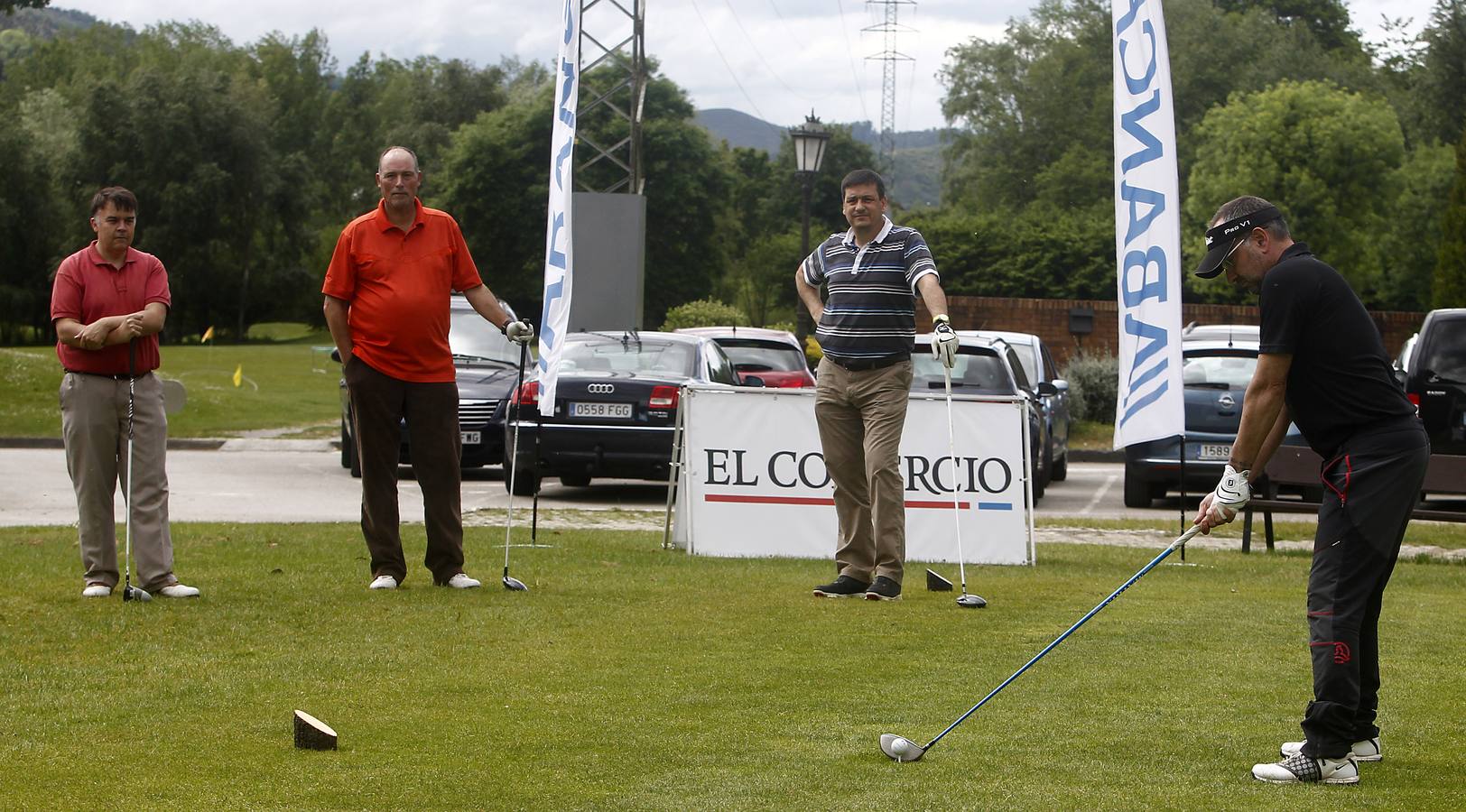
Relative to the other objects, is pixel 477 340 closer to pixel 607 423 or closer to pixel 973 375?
pixel 607 423

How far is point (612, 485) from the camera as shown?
20.5 m

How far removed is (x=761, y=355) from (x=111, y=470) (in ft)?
43.5

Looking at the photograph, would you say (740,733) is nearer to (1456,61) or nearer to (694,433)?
(694,433)

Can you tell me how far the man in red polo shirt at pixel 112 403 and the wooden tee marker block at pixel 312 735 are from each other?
3.83 meters

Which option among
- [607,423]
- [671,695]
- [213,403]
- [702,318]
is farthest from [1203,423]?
[702,318]

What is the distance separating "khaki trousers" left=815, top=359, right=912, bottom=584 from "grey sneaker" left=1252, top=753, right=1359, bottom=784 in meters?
4.28

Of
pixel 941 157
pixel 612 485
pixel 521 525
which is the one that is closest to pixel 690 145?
pixel 941 157

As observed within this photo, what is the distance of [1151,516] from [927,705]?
11948 mm

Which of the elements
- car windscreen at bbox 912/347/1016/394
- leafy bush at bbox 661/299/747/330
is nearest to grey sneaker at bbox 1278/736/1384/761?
car windscreen at bbox 912/347/1016/394

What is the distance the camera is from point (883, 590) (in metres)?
9.38

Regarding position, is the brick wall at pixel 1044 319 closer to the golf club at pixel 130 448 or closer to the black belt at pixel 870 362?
the black belt at pixel 870 362

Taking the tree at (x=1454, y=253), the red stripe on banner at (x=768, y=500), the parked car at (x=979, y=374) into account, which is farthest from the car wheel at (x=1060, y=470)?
the tree at (x=1454, y=253)

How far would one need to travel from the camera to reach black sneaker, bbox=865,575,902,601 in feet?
30.7

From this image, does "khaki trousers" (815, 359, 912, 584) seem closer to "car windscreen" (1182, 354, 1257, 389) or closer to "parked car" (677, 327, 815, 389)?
"car windscreen" (1182, 354, 1257, 389)
